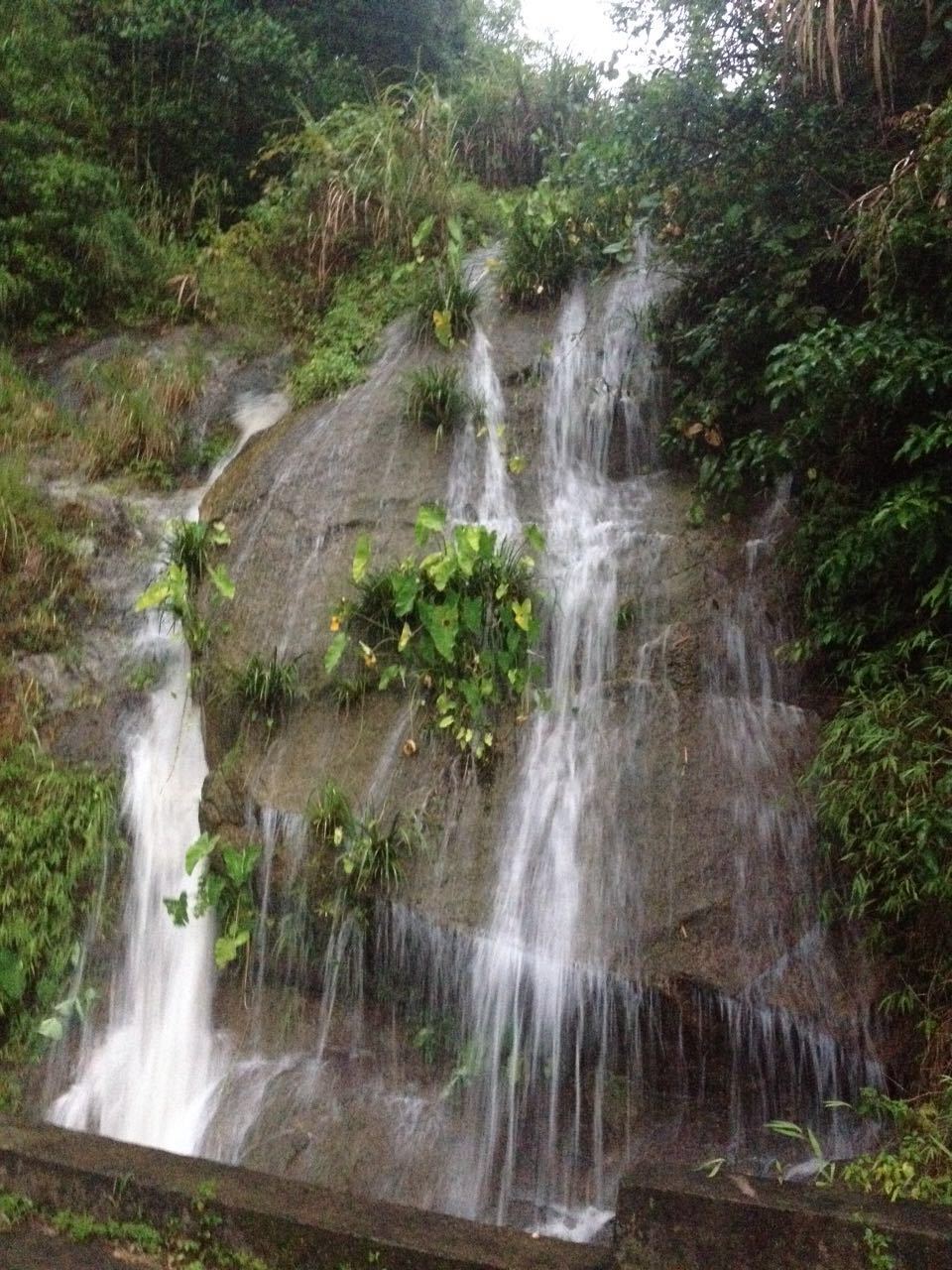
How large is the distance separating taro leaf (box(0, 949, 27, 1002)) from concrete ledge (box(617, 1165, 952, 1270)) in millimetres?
3262

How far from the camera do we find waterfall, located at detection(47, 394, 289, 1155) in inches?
192

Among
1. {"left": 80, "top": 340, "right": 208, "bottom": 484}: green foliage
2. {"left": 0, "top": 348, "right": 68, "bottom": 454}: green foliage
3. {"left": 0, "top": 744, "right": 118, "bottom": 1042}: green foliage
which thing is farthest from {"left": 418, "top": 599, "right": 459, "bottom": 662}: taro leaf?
{"left": 0, "top": 348, "right": 68, "bottom": 454}: green foliage

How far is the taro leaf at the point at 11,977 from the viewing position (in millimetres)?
5184

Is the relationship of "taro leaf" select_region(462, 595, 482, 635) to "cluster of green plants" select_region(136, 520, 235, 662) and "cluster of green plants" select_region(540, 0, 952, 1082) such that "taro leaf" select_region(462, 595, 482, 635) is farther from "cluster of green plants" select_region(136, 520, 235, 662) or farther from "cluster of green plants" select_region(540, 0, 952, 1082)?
"cluster of green plants" select_region(540, 0, 952, 1082)

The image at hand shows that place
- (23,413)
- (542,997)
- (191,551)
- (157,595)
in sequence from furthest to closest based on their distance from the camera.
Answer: (23,413) < (191,551) < (157,595) < (542,997)

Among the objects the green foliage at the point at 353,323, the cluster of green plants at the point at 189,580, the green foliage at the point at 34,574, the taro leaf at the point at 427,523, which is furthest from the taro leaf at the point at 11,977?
the green foliage at the point at 353,323

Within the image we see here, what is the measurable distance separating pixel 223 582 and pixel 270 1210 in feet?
11.9

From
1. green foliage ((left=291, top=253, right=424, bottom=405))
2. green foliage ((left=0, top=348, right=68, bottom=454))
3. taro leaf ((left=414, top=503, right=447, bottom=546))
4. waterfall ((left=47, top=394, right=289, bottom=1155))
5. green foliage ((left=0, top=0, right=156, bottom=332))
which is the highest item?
green foliage ((left=0, top=0, right=156, bottom=332))

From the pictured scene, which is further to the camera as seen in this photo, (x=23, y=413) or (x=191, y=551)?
(x=23, y=413)

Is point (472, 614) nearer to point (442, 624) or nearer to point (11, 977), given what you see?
point (442, 624)

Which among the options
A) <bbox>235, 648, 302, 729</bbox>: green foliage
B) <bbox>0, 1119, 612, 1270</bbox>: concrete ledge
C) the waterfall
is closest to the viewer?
<bbox>0, 1119, 612, 1270</bbox>: concrete ledge

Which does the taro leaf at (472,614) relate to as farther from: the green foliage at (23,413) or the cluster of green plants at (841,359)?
the green foliage at (23,413)

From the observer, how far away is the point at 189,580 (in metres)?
6.61

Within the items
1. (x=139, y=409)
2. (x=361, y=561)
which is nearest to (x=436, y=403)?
(x=361, y=561)
